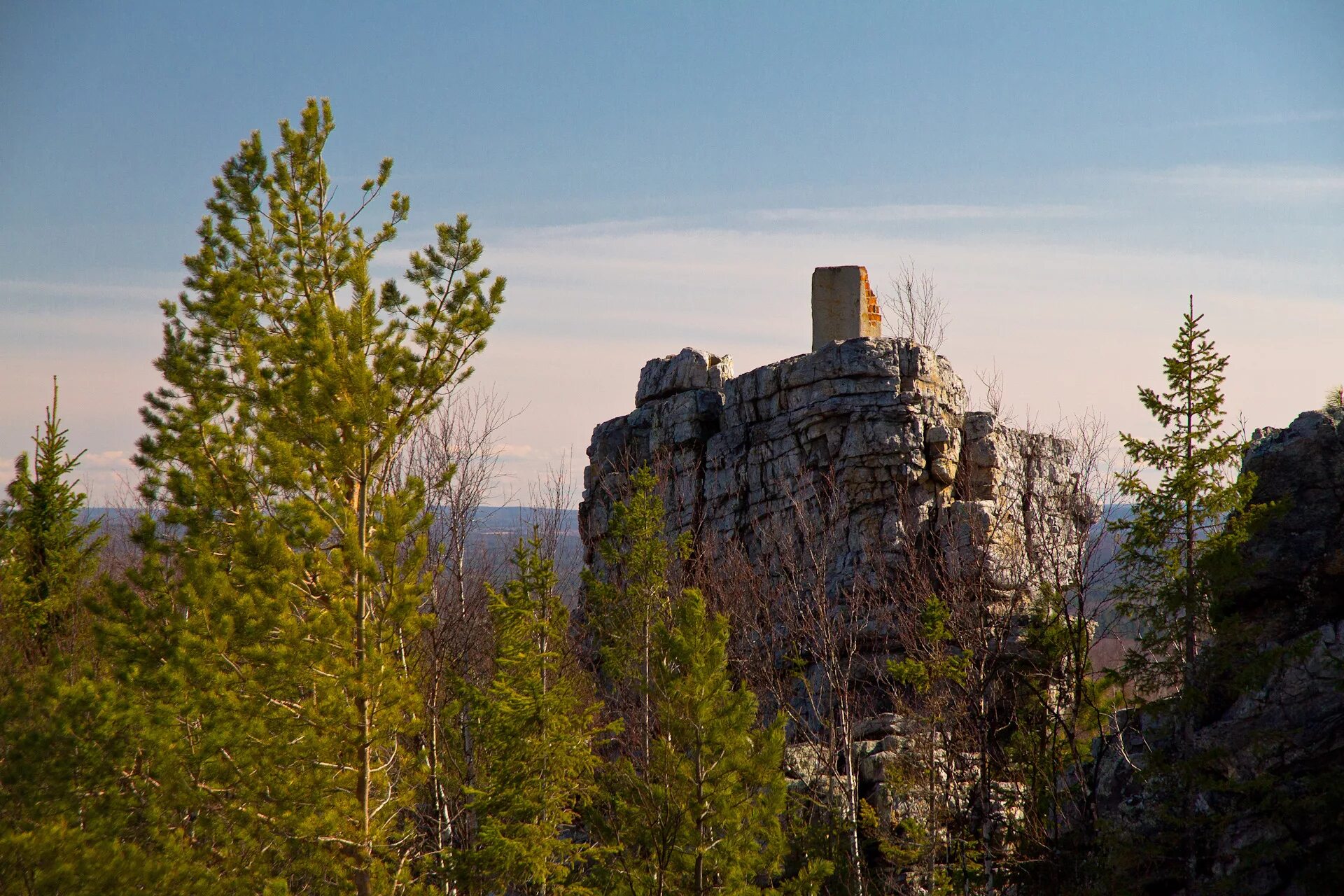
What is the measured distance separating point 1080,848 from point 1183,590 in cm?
403

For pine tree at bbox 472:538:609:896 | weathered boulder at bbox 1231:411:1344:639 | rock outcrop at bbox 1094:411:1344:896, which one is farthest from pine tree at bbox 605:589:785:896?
weathered boulder at bbox 1231:411:1344:639

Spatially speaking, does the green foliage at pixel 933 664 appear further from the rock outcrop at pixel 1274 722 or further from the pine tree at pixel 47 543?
the pine tree at pixel 47 543

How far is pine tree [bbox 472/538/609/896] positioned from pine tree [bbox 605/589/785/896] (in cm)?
108

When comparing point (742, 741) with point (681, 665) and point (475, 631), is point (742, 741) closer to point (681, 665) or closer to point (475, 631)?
point (681, 665)

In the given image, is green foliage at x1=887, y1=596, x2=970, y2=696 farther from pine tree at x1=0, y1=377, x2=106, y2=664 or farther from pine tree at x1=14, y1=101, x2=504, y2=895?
pine tree at x1=0, y1=377, x2=106, y2=664

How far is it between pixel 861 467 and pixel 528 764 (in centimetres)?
1654

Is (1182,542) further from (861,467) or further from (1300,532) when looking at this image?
(861,467)

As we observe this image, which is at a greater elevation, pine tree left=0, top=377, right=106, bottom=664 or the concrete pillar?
the concrete pillar

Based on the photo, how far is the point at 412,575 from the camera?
377 inches

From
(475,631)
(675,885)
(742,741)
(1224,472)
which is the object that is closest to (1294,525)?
(1224,472)

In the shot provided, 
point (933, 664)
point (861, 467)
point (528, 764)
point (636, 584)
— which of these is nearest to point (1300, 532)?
point (933, 664)

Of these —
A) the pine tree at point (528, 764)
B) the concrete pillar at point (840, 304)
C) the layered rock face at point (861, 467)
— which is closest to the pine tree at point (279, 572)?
the pine tree at point (528, 764)

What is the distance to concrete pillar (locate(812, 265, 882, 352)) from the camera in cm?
3055

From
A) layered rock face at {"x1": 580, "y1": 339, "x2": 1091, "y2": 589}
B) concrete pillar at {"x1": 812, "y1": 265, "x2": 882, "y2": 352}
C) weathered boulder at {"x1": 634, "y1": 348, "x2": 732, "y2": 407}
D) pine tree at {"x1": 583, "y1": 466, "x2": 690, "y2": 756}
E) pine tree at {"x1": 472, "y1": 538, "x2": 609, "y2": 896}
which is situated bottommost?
pine tree at {"x1": 472, "y1": 538, "x2": 609, "y2": 896}
